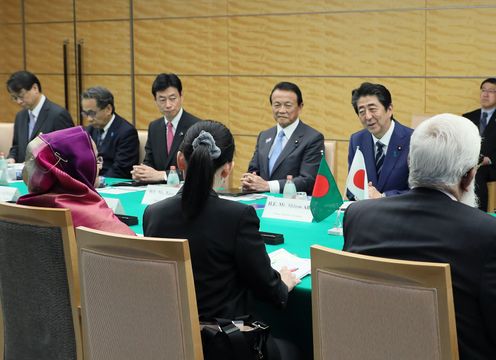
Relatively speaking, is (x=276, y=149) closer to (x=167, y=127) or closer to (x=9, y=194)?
(x=167, y=127)

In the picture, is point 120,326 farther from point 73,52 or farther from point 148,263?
point 73,52

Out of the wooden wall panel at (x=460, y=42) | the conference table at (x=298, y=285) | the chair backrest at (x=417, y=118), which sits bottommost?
the conference table at (x=298, y=285)

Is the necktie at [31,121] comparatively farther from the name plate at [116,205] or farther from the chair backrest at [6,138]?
the name plate at [116,205]

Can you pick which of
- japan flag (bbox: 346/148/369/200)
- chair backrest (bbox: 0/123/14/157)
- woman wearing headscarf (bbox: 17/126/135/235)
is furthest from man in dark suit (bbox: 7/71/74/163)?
woman wearing headscarf (bbox: 17/126/135/235)

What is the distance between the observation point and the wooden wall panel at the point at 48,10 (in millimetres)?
10070

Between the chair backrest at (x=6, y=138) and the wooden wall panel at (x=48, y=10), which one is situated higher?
the wooden wall panel at (x=48, y=10)

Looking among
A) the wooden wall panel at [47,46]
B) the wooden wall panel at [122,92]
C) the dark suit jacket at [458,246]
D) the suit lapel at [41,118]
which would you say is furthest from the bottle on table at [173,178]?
the wooden wall panel at [47,46]

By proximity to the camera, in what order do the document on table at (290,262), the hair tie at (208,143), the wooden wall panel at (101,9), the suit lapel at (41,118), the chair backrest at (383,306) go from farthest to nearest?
the wooden wall panel at (101,9)
the suit lapel at (41,118)
the document on table at (290,262)
the hair tie at (208,143)
the chair backrest at (383,306)

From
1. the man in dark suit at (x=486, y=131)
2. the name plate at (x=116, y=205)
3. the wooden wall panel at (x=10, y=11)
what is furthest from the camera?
the wooden wall panel at (x=10, y=11)

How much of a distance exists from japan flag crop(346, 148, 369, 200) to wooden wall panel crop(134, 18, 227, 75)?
4.94 meters

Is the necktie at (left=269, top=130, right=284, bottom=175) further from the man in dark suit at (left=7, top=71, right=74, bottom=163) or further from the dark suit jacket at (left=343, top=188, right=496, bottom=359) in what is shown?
the dark suit jacket at (left=343, top=188, right=496, bottom=359)

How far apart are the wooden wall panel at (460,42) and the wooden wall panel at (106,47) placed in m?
3.92

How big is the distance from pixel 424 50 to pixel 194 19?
2.88 meters

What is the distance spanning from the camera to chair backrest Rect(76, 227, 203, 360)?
2.40 m
